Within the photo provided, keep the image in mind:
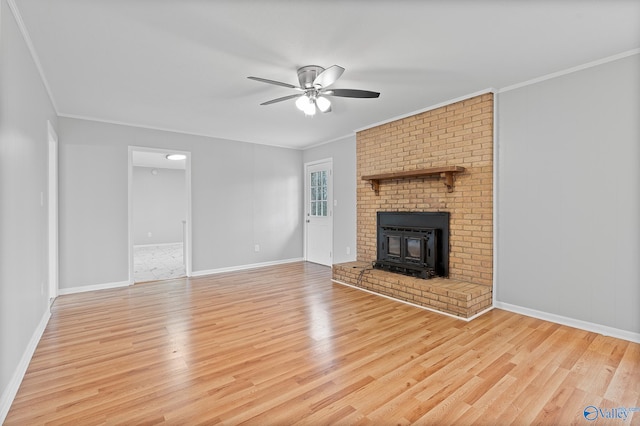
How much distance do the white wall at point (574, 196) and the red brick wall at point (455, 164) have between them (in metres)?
0.16

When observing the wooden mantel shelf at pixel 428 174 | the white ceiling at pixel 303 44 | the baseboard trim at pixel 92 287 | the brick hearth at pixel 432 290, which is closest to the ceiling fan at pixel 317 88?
the white ceiling at pixel 303 44

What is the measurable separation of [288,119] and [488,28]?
9.33ft

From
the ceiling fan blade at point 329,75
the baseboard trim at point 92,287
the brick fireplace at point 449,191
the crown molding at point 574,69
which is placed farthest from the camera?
the baseboard trim at point 92,287

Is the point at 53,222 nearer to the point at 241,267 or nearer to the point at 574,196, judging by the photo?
the point at 241,267

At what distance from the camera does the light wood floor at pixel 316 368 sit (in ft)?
5.80

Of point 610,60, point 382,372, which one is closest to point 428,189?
point 610,60

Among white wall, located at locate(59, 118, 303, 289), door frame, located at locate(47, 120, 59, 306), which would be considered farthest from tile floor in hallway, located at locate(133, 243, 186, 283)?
door frame, located at locate(47, 120, 59, 306)

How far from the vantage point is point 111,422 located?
1.67 meters

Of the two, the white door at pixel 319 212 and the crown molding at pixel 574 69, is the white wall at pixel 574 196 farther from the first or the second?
the white door at pixel 319 212

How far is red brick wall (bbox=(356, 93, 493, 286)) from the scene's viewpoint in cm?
354

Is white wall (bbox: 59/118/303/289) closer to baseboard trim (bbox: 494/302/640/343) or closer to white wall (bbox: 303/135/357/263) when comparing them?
white wall (bbox: 303/135/357/263)

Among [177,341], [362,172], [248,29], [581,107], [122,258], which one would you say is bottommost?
[177,341]

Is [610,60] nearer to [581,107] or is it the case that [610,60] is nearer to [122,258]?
[581,107]

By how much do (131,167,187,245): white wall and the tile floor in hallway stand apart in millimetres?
386
